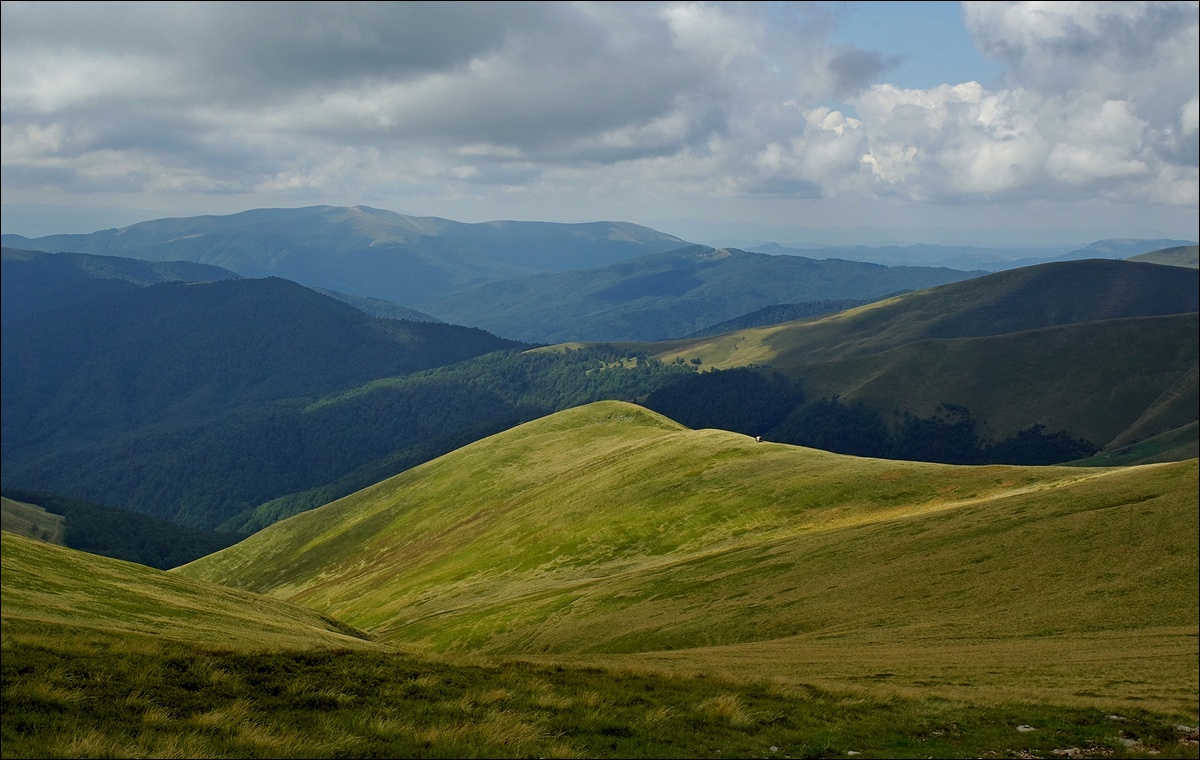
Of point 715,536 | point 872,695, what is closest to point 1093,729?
point 872,695

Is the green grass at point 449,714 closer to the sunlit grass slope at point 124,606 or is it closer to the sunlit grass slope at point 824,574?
the sunlit grass slope at point 124,606

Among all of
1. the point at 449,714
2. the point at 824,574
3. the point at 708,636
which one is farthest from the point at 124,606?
the point at 824,574

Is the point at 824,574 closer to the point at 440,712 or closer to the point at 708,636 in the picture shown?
the point at 708,636

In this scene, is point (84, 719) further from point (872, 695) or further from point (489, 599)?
point (489, 599)

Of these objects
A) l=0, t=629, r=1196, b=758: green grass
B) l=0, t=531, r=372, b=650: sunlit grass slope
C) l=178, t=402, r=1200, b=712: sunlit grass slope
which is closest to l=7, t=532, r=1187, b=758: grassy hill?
l=0, t=629, r=1196, b=758: green grass

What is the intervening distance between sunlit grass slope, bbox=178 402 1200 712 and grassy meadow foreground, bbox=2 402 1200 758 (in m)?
0.33

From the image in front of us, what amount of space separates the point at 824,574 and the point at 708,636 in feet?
43.9

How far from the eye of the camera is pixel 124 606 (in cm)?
4650

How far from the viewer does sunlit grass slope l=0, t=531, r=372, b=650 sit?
36.2m

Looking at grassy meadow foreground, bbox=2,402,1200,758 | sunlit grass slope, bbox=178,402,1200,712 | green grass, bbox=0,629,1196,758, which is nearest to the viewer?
green grass, bbox=0,629,1196,758

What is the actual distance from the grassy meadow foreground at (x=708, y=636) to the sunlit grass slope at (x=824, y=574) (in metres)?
0.33

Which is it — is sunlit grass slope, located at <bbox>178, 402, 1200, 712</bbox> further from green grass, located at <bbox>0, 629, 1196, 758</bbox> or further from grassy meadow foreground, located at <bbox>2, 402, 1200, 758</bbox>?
green grass, located at <bbox>0, 629, 1196, 758</bbox>

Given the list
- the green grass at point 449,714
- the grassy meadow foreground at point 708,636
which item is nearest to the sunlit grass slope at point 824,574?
the grassy meadow foreground at point 708,636

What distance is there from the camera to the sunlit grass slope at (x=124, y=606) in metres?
36.2
